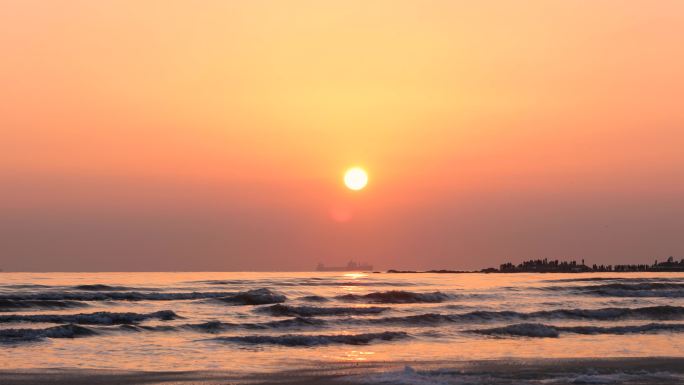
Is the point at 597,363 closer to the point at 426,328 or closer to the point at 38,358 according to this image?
the point at 426,328

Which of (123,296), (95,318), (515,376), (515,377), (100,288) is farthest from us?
(100,288)

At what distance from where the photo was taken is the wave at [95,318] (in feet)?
139

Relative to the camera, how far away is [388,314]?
4753 centimetres

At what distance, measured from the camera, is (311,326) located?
137ft

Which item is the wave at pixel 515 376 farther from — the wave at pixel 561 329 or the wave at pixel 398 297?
the wave at pixel 398 297

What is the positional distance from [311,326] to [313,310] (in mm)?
7411

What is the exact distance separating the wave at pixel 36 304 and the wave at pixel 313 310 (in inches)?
446

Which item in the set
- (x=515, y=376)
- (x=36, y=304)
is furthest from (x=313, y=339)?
(x=36, y=304)

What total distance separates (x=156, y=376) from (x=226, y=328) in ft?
49.6

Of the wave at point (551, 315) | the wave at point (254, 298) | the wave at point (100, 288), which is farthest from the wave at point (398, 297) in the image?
the wave at point (100, 288)

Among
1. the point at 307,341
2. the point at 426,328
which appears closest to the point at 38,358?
the point at 307,341

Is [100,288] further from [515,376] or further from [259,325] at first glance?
[515,376]

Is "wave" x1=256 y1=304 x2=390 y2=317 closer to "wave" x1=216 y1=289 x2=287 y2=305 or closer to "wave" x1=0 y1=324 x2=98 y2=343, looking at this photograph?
"wave" x1=216 y1=289 x2=287 y2=305

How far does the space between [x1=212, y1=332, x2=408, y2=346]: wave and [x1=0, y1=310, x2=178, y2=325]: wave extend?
866 cm
